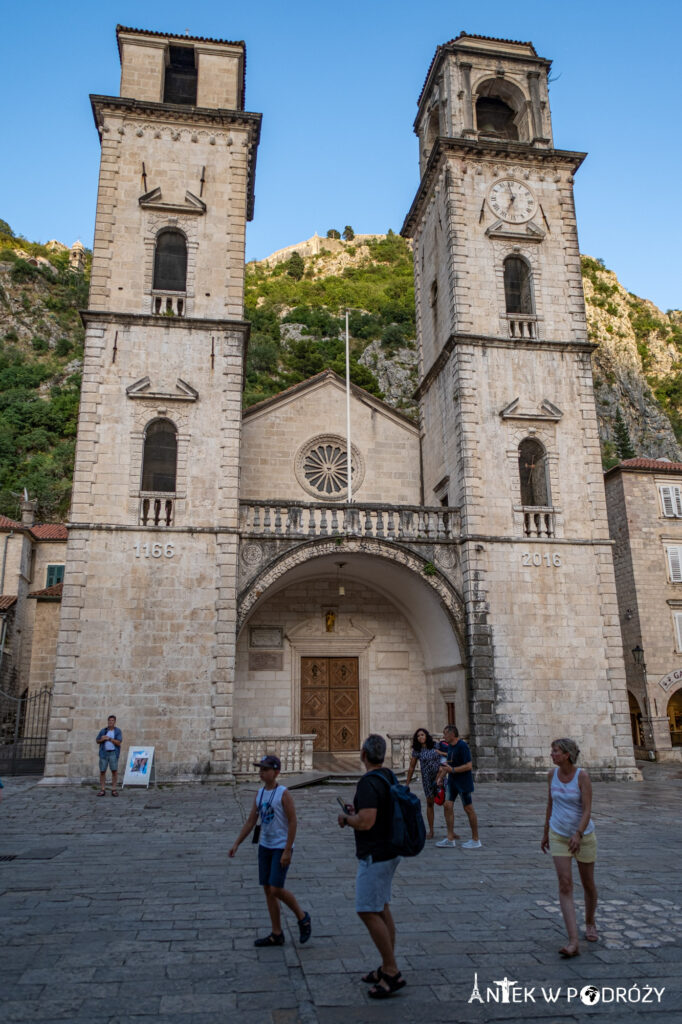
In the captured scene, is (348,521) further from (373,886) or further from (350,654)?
(373,886)

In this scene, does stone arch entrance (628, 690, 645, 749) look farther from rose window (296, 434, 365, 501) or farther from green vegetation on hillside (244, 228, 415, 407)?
green vegetation on hillside (244, 228, 415, 407)

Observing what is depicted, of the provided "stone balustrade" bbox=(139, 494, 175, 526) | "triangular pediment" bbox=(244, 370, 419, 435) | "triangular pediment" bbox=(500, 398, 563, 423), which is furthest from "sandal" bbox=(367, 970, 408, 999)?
"triangular pediment" bbox=(244, 370, 419, 435)

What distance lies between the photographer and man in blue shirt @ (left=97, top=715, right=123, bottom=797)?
41.4 feet

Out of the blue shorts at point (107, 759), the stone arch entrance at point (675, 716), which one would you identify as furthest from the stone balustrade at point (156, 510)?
the stone arch entrance at point (675, 716)

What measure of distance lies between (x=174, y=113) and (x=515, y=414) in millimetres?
11317

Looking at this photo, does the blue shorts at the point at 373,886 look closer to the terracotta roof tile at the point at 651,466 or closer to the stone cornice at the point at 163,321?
the stone cornice at the point at 163,321

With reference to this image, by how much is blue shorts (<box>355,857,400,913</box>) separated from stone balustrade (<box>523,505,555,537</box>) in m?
13.2

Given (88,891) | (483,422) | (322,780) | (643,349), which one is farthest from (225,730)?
(643,349)

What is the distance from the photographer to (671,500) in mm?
23703

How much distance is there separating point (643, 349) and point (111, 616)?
63535 millimetres

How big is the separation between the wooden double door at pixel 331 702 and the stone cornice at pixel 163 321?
848cm

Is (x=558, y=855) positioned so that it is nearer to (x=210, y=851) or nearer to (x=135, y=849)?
(x=210, y=851)

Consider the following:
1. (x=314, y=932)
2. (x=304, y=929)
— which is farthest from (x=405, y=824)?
(x=314, y=932)

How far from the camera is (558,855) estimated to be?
481cm
